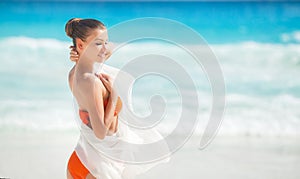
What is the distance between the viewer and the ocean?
2.92 metres

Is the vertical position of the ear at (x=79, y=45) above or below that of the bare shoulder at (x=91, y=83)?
above

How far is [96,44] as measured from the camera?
2.19 meters

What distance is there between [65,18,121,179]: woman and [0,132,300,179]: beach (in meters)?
0.84

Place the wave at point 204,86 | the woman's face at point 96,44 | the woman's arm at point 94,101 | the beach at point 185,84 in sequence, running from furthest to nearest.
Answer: the wave at point 204,86 → the beach at point 185,84 → the woman's face at point 96,44 → the woman's arm at point 94,101

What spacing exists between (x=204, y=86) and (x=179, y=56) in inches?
11.6

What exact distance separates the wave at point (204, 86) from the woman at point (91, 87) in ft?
2.75

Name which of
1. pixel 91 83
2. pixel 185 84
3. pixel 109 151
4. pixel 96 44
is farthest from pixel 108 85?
pixel 185 84

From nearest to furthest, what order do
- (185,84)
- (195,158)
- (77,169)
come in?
1. (77,169)
2. (185,84)
3. (195,158)

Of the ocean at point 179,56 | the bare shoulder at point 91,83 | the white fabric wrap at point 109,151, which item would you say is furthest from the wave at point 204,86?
the bare shoulder at point 91,83

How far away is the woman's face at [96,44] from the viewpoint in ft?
7.14

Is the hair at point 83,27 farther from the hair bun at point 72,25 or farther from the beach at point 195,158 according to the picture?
the beach at point 195,158

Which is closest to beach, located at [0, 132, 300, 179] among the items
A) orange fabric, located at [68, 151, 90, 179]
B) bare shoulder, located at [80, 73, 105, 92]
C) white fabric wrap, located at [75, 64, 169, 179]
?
white fabric wrap, located at [75, 64, 169, 179]

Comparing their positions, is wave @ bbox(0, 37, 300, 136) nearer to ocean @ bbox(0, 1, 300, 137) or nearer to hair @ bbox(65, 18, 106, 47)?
ocean @ bbox(0, 1, 300, 137)

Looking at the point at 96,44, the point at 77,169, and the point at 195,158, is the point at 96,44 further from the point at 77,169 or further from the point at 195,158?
the point at 195,158
